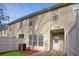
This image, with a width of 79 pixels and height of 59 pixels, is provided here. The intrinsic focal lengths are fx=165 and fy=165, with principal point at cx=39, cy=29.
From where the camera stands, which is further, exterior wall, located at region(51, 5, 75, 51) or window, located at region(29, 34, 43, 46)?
window, located at region(29, 34, 43, 46)

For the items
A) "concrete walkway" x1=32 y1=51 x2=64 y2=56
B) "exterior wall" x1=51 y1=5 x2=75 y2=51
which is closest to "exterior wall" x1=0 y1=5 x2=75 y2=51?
"exterior wall" x1=51 y1=5 x2=75 y2=51

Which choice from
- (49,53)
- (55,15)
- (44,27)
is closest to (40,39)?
(44,27)

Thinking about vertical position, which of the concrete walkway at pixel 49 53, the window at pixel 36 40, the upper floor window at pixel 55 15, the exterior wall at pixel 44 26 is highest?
the upper floor window at pixel 55 15

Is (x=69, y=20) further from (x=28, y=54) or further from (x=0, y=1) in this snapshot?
(x=0, y=1)

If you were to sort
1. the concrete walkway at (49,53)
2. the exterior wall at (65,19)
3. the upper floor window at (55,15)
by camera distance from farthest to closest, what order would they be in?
the upper floor window at (55,15) → the exterior wall at (65,19) → the concrete walkway at (49,53)

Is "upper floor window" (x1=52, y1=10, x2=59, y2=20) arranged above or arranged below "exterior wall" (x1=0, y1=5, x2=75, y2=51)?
above

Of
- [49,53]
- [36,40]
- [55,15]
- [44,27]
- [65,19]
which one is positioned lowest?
[49,53]

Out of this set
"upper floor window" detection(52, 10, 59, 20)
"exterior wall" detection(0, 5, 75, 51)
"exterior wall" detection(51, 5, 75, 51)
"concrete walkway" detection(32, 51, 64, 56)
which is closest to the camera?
"concrete walkway" detection(32, 51, 64, 56)

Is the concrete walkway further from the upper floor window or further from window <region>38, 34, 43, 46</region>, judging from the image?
the upper floor window

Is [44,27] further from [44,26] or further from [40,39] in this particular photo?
[40,39]

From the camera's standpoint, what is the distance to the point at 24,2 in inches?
142

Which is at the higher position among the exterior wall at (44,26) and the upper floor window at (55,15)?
the upper floor window at (55,15)

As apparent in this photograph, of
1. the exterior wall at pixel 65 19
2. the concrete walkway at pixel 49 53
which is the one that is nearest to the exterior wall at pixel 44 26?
the exterior wall at pixel 65 19

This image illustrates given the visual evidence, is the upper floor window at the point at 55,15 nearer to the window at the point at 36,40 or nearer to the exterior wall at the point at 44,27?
the exterior wall at the point at 44,27
